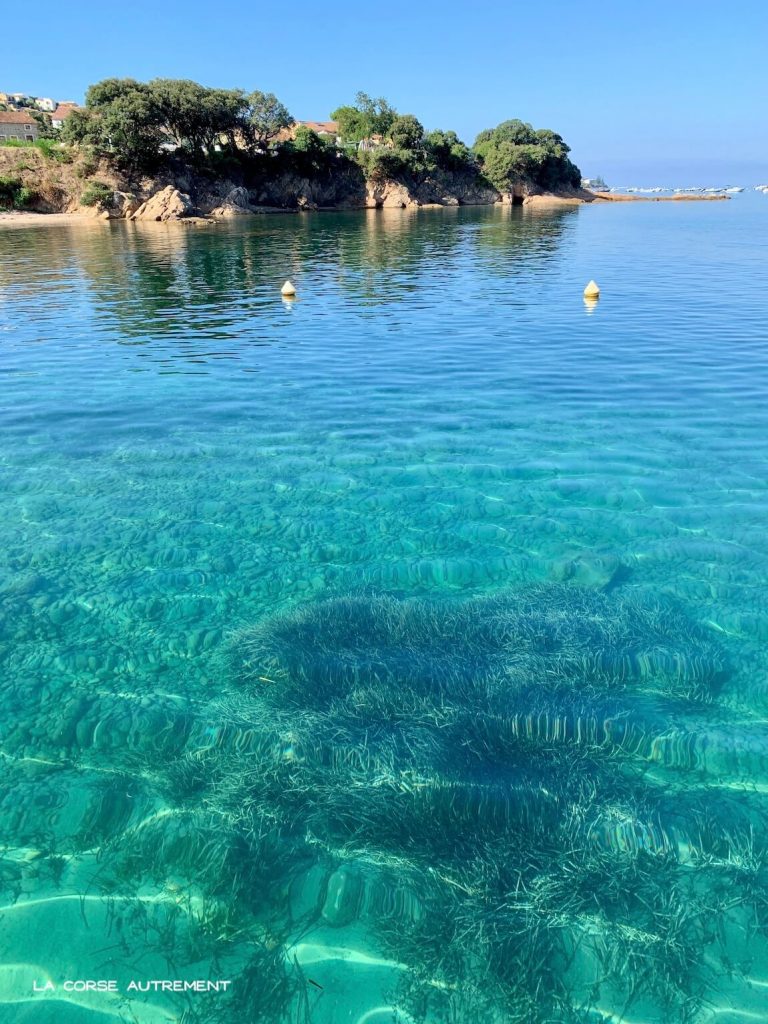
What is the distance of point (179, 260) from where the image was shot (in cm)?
4300

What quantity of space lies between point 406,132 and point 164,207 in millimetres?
48895

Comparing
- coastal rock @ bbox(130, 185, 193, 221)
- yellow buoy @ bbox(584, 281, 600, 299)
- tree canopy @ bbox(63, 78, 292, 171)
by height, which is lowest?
yellow buoy @ bbox(584, 281, 600, 299)

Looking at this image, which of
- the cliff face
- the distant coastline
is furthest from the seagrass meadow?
the distant coastline

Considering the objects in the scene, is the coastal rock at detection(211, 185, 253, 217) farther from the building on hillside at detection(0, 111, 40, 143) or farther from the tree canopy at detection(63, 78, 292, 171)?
the building on hillside at detection(0, 111, 40, 143)

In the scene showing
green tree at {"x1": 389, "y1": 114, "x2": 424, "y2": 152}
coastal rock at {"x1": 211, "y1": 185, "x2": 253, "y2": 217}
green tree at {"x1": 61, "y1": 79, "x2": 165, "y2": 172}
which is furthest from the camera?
green tree at {"x1": 389, "y1": 114, "x2": 424, "y2": 152}

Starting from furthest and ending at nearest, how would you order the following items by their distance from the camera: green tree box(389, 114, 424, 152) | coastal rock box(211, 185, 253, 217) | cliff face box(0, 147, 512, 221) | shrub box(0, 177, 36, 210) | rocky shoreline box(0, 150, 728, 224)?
1. green tree box(389, 114, 424, 152)
2. coastal rock box(211, 185, 253, 217)
3. cliff face box(0, 147, 512, 221)
4. rocky shoreline box(0, 150, 728, 224)
5. shrub box(0, 177, 36, 210)

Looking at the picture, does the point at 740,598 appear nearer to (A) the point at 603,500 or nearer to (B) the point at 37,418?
(A) the point at 603,500

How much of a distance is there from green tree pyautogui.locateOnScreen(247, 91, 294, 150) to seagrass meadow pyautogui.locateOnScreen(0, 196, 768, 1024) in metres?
98.1

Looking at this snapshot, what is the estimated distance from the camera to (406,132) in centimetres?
10694

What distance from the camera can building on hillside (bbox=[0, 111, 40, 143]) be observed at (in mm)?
114500

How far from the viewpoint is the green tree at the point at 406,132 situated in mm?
106938

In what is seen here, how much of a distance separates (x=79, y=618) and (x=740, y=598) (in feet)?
25.6

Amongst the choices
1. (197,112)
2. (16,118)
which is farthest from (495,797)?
(16,118)

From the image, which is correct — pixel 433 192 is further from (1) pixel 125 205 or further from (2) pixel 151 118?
(1) pixel 125 205
